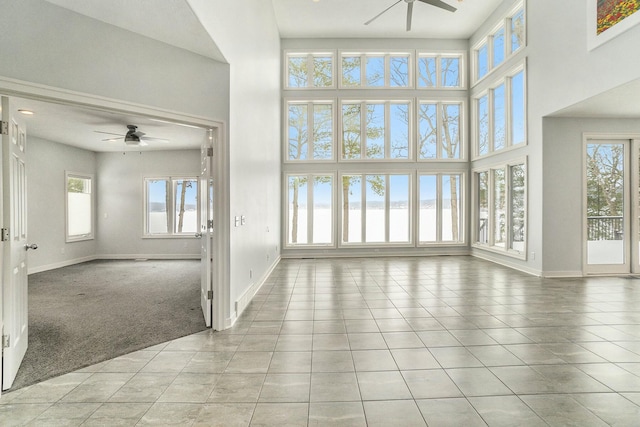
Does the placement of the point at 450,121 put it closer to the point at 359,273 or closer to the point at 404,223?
the point at 404,223

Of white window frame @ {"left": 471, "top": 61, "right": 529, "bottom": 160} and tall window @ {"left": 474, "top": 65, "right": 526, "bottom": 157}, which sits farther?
tall window @ {"left": 474, "top": 65, "right": 526, "bottom": 157}

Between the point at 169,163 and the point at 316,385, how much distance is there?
26.0 ft

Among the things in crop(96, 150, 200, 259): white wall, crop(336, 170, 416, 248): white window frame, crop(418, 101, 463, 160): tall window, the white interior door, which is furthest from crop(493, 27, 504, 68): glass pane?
the white interior door

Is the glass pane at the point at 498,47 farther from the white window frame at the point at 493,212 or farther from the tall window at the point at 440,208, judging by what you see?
the tall window at the point at 440,208

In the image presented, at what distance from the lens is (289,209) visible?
8500 mm

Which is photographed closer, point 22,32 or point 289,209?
point 22,32

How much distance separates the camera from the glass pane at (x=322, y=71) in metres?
8.49

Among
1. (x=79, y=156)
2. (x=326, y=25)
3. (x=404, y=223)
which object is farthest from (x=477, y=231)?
(x=79, y=156)

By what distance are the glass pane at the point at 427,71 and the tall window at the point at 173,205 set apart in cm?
656

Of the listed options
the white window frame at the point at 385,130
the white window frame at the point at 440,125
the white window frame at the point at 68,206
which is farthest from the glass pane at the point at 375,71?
the white window frame at the point at 68,206

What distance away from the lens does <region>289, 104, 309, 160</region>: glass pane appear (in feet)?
27.9

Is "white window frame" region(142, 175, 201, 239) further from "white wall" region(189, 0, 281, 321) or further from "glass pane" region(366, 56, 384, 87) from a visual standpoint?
Result: "glass pane" region(366, 56, 384, 87)

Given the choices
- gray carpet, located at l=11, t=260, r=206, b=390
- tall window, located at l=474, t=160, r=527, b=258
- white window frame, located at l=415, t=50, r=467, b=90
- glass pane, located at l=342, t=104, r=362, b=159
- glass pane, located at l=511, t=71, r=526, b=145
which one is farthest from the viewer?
glass pane, located at l=342, t=104, r=362, b=159

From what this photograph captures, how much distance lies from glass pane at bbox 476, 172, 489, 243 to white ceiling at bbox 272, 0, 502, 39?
3637 mm
